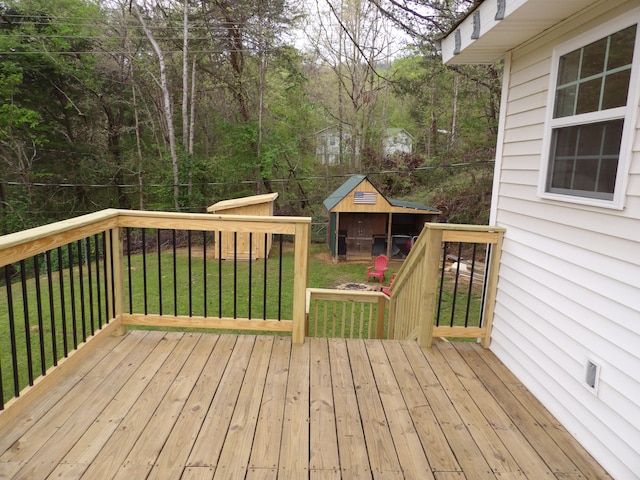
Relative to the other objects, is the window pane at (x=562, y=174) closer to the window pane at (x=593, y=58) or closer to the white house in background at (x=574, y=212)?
the white house in background at (x=574, y=212)

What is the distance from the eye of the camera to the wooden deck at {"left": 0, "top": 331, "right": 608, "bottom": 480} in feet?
5.84

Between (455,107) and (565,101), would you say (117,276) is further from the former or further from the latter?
(455,107)

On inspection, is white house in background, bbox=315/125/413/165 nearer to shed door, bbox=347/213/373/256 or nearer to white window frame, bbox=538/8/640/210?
shed door, bbox=347/213/373/256

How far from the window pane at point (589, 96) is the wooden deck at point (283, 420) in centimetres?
175

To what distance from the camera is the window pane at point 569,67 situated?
2.31m

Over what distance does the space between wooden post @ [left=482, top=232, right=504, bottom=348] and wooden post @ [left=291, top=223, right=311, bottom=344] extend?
57.4 inches

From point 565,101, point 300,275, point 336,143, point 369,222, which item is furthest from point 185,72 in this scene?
point 565,101

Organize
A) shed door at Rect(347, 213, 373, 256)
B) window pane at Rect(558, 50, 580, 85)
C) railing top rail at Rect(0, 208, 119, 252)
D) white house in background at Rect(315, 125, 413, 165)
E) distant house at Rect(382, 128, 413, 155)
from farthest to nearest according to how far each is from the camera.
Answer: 1. distant house at Rect(382, 128, 413, 155)
2. white house in background at Rect(315, 125, 413, 165)
3. shed door at Rect(347, 213, 373, 256)
4. window pane at Rect(558, 50, 580, 85)
5. railing top rail at Rect(0, 208, 119, 252)

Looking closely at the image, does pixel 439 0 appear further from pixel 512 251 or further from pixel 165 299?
pixel 165 299

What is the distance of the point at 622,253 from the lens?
190 centimetres

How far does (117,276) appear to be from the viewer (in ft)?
9.81

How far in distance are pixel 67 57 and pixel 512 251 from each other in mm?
16087

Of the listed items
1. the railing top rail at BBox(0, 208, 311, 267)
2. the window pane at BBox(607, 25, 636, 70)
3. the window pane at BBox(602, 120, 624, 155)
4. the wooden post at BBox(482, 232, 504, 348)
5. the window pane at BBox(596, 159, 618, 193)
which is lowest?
the wooden post at BBox(482, 232, 504, 348)

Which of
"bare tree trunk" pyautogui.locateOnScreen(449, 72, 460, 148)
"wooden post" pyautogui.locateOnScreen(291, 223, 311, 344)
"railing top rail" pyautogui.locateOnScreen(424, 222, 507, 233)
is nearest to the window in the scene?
"railing top rail" pyautogui.locateOnScreen(424, 222, 507, 233)
